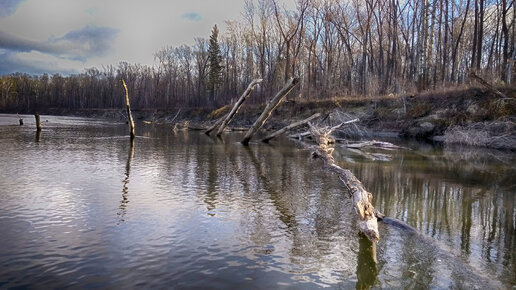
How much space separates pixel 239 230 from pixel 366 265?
2.35 m

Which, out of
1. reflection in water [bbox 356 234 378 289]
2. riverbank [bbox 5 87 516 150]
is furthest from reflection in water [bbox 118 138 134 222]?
riverbank [bbox 5 87 516 150]

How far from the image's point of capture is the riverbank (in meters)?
24.3

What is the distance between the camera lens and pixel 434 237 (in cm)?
675

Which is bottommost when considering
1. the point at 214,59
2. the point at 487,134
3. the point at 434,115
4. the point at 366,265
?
the point at 366,265

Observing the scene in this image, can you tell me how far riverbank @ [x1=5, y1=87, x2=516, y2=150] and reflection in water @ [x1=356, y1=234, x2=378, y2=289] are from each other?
20.9m

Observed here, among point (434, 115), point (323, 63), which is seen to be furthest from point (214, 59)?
point (434, 115)

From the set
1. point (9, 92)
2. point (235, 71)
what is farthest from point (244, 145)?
point (9, 92)

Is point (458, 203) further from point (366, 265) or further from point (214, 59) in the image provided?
point (214, 59)

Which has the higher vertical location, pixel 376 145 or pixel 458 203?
pixel 376 145

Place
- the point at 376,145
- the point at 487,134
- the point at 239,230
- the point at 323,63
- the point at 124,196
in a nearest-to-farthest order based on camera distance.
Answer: the point at 239,230 < the point at 124,196 < the point at 376,145 < the point at 487,134 < the point at 323,63

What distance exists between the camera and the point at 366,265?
17.8 ft

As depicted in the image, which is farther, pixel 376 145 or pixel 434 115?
pixel 434 115

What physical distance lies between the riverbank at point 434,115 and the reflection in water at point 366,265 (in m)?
20.9

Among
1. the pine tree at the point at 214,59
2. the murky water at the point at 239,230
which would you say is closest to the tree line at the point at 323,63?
the pine tree at the point at 214,59
